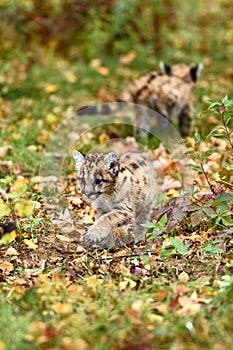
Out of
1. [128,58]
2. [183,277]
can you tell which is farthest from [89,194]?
[128,58]

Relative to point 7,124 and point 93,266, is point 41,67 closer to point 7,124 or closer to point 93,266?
point 7,124

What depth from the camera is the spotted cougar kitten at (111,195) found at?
15.8 ft

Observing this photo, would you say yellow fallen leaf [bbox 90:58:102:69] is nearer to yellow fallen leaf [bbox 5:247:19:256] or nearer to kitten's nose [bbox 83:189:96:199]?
kitten's nose [bbox 83:189:96:199]

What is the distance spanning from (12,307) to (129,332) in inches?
31.8

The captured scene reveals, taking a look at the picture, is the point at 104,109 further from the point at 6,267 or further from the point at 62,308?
the point at 62,308

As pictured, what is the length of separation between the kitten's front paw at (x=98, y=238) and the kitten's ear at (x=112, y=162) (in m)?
0.45

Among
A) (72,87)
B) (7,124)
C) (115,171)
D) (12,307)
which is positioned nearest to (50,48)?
(72,87)

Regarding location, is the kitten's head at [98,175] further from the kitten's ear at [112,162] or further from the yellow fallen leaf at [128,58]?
the yellow fallen leaf at [128,58]

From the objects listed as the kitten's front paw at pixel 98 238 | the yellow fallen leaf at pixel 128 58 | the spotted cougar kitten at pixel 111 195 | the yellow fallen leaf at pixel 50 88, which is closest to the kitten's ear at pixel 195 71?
the yellow fallen leaf at pixel 50 88

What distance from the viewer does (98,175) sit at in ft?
15.8

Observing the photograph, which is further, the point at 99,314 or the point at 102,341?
the point at 99,314

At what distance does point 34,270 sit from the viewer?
453 cm

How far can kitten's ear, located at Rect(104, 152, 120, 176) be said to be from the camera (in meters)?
4.79

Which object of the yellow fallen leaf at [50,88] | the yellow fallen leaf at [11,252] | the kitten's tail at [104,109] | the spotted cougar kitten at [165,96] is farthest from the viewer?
the yellow fallen leaf at [50,88]
